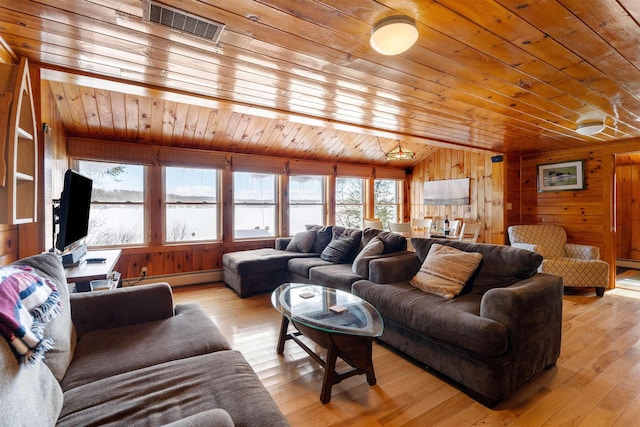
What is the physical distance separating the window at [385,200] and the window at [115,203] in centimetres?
444

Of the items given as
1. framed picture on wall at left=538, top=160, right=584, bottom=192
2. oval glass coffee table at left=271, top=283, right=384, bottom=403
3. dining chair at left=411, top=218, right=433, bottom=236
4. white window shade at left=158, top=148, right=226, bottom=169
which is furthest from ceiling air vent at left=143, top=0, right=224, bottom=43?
framed picture on wall at left=538, top=160, right=584, bottom=192

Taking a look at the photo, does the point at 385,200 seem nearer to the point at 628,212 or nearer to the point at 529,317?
the point at 628,212

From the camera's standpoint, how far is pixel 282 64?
2.12 metres

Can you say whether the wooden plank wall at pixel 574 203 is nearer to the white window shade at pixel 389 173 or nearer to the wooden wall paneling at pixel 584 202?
the wooden wall paneling at pixel 584 202

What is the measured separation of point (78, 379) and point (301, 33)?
201cm

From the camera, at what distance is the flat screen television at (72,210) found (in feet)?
6.73

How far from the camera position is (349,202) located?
6320 millimetres

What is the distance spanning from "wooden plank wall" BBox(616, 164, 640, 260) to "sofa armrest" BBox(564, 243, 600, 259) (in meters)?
2.52

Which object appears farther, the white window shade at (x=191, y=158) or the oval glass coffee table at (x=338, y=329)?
the white window shade at (x=191, y=158)

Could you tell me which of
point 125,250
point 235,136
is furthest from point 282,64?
point 125,250

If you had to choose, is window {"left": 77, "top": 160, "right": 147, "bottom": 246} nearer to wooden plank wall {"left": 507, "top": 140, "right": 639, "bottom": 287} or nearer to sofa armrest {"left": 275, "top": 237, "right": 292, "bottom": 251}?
sofa armrest {"left": 275, "top": 237, "right": 292, "bottom": 251}

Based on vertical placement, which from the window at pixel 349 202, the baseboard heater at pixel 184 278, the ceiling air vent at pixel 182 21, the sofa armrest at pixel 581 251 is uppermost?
the ceiling air vent at pixel 182 21

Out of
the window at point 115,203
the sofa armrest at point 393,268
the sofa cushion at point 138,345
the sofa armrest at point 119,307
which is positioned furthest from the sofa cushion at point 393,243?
the window at point 115,203

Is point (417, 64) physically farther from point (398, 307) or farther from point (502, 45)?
point (398, 307)
